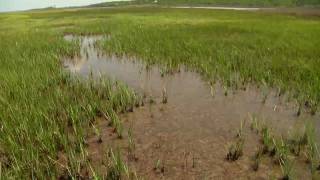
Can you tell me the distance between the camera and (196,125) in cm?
1134

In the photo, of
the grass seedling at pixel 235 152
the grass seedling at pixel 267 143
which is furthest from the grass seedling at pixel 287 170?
the grass seedling at pixel 235 152

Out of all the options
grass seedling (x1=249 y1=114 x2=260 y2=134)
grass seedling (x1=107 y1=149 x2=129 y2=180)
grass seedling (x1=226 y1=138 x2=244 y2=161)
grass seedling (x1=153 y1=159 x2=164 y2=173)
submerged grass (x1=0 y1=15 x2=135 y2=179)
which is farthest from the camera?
grass seedling (x1=249 y1=114 x2=260 y2=134)

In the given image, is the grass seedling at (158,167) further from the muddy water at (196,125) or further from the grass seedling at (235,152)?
the grass seedling at (235,152)

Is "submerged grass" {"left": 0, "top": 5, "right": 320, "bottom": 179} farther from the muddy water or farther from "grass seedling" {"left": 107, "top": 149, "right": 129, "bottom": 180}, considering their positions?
the muddy water

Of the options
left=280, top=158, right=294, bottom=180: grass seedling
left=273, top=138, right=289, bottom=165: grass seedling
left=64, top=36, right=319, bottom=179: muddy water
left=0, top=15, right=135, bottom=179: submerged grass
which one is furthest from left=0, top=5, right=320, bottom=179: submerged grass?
left=280, top=158, right=294, bottom=180: grass seedling

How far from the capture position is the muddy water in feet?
27.9

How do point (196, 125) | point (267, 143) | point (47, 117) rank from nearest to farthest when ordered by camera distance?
1. point (267, 143)
2. point (47, 117)
3. point (196, 125)

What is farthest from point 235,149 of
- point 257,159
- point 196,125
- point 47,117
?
point 47,117

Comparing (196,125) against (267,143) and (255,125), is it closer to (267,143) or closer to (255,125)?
(255,125)

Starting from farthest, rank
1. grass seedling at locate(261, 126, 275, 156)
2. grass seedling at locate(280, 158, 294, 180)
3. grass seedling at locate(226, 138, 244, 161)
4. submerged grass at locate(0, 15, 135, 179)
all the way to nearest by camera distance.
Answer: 1. grass seedling at locate(261, 126, 275, 156)
2. grass seedling at locate(226, 138, 244, 161)
3. submerged grass at locate(0, 15, 135, 179)
4. grass seedling at locate(280, 158, 294, 180)

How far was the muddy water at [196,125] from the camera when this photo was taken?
8.49 m

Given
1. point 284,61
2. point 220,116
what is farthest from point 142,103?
point 284,61

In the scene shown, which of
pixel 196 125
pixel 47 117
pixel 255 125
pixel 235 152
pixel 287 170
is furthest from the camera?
pixel 196 125

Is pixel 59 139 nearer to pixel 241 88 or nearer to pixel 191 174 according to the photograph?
pixel 191 174
